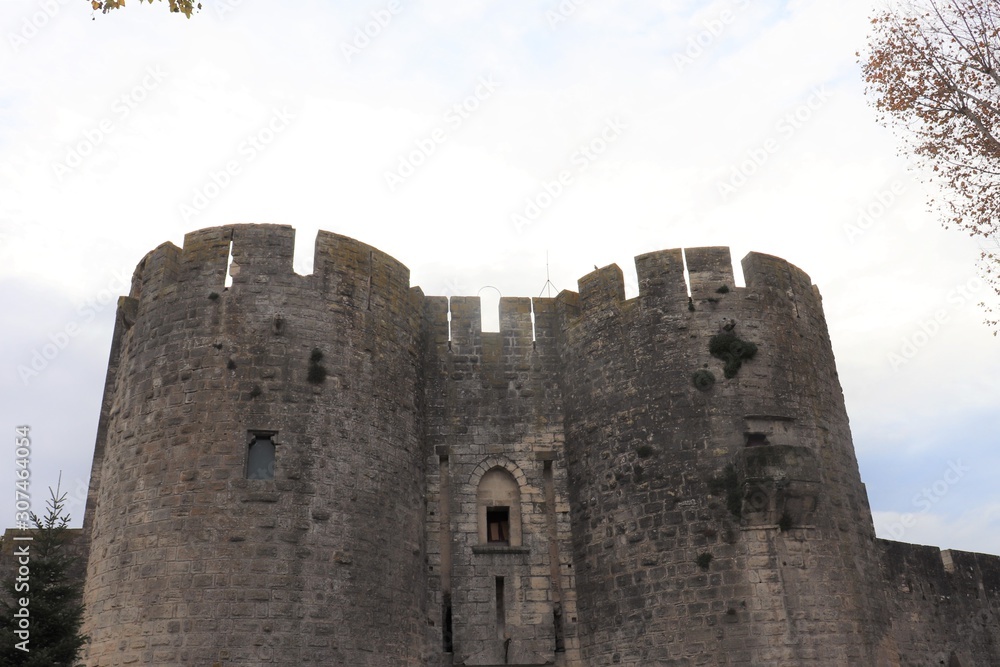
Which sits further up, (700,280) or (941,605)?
(700,280)

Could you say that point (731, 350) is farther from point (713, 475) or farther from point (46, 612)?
point (46, 612)

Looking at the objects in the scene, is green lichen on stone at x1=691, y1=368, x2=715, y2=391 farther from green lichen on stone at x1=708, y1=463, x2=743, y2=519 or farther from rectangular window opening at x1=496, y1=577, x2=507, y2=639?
rectangular window opening at x1=496, y1=577, x2=507, y2=639

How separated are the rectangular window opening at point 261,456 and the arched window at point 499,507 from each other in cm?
380

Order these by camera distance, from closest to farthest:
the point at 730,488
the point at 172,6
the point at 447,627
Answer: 1. the point at 172,6
2. the point at 730,488
3. the point at 447,627

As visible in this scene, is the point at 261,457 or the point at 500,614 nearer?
the point at 261,457

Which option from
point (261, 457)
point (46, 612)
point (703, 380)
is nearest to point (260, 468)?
point (261, 457)

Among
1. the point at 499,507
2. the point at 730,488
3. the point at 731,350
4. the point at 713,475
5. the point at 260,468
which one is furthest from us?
the point at 499,507

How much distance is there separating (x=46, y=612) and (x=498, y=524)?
22.8 ft

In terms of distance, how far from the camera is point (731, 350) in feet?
46.2

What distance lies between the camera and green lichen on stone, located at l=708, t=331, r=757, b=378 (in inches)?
550

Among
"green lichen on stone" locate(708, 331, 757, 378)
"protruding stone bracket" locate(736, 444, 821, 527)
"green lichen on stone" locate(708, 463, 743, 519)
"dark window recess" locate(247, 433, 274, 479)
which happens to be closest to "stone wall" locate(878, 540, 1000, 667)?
"protruding stone bracket" locate(736, 444, 821, 527)

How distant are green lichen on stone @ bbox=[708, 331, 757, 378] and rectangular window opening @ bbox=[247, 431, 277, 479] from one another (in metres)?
7.13

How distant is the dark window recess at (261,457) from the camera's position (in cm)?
1238

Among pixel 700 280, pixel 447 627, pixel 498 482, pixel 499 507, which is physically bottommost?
pixel 447 627
